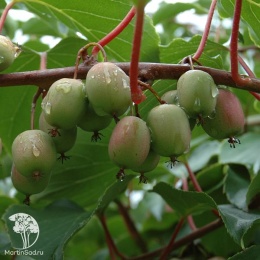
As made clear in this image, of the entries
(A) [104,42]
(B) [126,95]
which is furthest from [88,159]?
(B) [126,95]

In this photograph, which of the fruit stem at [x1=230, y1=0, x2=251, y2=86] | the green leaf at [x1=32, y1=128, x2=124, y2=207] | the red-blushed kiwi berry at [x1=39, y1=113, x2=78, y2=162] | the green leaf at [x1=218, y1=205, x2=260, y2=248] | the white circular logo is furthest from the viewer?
the green leaf at [x1=32, y1=128, x2=124, y2=207]

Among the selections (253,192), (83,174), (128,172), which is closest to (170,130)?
(253,192)

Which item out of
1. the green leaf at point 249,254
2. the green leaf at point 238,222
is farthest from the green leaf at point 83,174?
the green leaf at point 249,254

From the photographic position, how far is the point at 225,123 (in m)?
1.02

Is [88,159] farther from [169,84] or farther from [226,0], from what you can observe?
[226,0]

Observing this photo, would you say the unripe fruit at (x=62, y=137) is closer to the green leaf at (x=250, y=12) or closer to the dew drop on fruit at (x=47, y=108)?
the dew drop on fruit at (x=47, y=108)

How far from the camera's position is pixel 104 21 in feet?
4.45

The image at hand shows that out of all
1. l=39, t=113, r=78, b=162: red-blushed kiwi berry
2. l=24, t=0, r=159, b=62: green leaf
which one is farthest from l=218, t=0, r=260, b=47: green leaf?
l=39, t=113, r=78, b=162: red-blushed kiwi berry

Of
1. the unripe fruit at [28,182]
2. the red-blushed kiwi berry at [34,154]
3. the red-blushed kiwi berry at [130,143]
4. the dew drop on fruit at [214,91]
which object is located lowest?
the unripe fruit at [28,182]

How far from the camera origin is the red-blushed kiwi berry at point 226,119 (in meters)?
1.02

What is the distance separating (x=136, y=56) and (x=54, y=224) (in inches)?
28.0

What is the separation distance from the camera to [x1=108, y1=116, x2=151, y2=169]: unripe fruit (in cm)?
95

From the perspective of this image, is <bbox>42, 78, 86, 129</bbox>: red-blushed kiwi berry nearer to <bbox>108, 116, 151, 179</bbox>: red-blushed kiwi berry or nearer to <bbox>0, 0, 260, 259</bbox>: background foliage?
<bbox>108, 116, 151, 179</bbox>: red-blushed kiwi berry

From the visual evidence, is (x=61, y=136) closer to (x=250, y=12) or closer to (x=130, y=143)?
(x=130, y=143)
